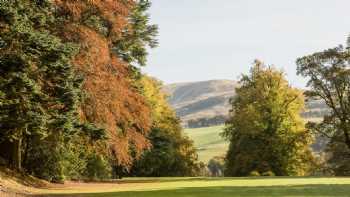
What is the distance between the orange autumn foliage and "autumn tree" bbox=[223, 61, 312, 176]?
84.8 feet

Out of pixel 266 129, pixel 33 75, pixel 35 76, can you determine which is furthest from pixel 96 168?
pixel 266 129

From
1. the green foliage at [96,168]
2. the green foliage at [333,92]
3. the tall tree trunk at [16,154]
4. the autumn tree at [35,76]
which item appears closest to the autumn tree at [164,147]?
the green foliage at [96,168]

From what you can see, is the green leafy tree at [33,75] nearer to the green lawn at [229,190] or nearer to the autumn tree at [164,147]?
the green lawn at [229,190]

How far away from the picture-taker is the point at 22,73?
2192 centimetres

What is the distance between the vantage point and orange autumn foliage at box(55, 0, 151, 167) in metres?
29.8

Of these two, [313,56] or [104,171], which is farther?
[313,56]

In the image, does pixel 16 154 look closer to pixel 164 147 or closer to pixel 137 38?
pixel 137 38

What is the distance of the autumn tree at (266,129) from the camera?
6028 centimetres

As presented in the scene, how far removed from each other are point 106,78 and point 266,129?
33843 mm

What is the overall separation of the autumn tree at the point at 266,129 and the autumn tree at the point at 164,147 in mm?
6224

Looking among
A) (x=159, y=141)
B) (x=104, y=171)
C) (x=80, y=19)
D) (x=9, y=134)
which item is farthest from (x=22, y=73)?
(x=159, y=141)

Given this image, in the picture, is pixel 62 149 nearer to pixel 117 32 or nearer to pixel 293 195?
pixel 117 32

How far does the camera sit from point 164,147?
5909 centimetres

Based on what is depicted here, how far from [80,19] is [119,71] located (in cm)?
475
